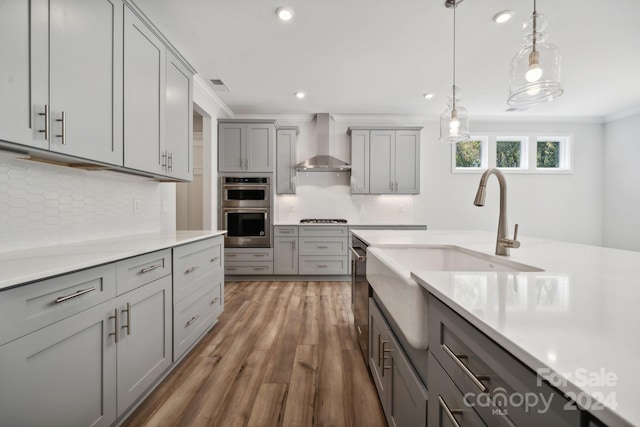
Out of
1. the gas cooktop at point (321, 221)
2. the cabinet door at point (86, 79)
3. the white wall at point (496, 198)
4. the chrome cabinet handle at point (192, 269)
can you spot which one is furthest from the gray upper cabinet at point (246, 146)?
the cabinet door at point (86, 79)

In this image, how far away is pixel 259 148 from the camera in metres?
4.30

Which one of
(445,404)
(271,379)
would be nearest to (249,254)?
(271,379)

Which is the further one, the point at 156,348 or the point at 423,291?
the point at 156,348

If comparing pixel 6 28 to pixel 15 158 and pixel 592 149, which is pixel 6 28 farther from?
pixel 592 149

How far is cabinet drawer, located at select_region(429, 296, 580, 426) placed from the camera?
0.42 metres

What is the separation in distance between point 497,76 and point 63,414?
472cm

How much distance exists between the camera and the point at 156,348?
1640 mm

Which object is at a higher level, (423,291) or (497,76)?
(497,76)

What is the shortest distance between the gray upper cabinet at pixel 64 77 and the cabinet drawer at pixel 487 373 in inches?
70.3

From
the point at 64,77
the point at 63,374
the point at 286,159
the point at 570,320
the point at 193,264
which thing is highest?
the point at 286,159

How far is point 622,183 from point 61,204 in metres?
7.57

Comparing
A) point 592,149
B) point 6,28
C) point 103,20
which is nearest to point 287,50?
point 103,20

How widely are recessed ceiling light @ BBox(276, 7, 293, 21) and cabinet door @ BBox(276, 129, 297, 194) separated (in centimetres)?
223

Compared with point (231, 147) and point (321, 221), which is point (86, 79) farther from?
point (321, 221)
